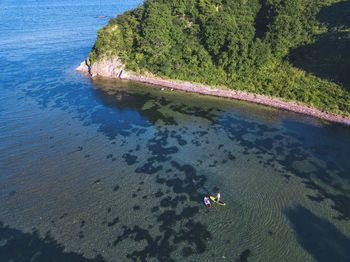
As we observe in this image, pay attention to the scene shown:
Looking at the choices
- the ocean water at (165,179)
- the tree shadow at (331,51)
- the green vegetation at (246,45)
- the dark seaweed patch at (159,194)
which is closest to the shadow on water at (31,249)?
the ocean water at (165,179)

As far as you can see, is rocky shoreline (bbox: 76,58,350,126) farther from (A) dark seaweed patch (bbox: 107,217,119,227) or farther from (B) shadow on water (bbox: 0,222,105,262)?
(B) shadow on water (bbox: 0,222,105,262)

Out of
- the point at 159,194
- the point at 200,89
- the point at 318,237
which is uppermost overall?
the point at 200,89

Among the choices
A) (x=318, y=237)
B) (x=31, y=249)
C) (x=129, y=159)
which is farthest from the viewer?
(x=129, y=159)

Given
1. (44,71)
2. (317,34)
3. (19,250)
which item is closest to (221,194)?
(19,250)

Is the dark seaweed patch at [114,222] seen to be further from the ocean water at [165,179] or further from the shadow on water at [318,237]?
the shadow on water at [318,237]

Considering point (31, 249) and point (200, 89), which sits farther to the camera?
point (200, 89)

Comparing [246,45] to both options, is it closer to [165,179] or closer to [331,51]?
[331,51]

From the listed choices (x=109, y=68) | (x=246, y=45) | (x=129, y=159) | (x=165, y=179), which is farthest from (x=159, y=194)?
(x=109, y=68)
